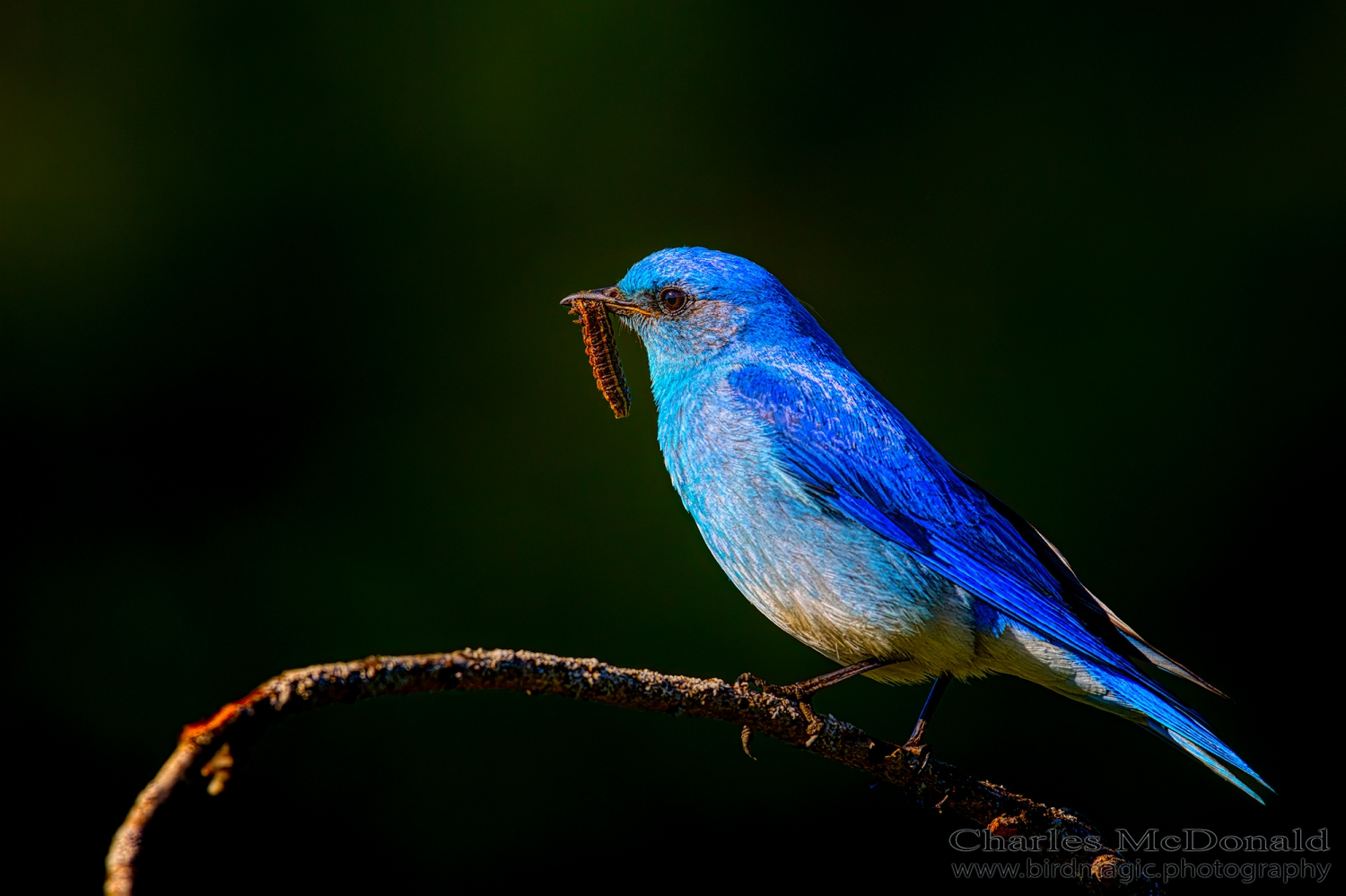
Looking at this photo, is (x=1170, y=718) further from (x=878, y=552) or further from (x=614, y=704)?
(x=614, y=704)

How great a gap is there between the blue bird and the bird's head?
15 cm

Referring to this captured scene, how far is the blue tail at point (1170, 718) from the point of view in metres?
2.90

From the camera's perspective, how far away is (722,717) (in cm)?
231

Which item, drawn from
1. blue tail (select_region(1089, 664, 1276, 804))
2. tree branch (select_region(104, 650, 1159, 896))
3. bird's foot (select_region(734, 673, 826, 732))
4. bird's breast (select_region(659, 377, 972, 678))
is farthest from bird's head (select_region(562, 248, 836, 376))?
blue tail (select_region(1089, 664, 1276, 804))

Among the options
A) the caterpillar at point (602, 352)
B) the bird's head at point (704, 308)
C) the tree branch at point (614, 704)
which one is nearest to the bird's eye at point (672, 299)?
the bird's head at point (704, 308)

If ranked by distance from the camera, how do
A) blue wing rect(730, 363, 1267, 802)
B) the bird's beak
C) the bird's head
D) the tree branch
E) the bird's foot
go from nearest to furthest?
1. the tree branch
2. the bird's foot
3. blue wing rect(730, 363, 1267, 802)
4. the bird's head
5. the bird's beak

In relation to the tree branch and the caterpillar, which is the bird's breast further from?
the caterpillar

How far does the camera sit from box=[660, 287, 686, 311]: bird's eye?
12.4 ft

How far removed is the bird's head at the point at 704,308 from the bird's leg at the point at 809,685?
1.06 m

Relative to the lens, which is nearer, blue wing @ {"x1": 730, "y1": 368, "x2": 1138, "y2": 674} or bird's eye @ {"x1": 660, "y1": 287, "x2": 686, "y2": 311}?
blue wing @ {"x1": 730, "y1": 368, "x2": 1138, "y2": 674}

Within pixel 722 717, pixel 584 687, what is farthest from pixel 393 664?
pixel 722 717

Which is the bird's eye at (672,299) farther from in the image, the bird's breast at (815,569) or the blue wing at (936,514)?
the bird's breast at (815,569)

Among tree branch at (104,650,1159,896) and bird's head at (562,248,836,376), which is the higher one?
bird's head at (562,248,836,376)

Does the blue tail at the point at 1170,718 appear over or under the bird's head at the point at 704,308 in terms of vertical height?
under
